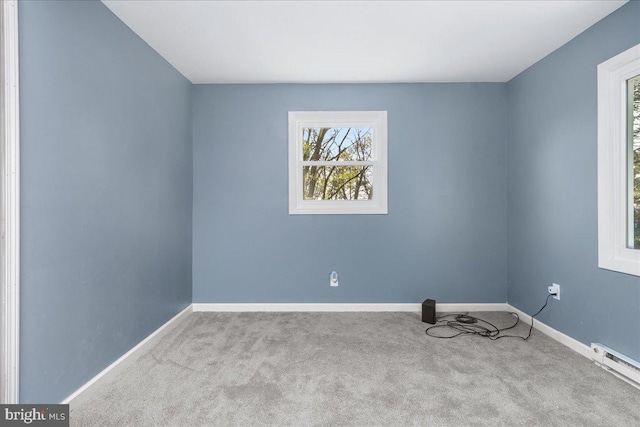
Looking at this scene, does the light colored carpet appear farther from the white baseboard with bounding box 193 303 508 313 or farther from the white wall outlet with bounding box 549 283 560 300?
Answer: the white baseboard with bounding box 193 303 508 313

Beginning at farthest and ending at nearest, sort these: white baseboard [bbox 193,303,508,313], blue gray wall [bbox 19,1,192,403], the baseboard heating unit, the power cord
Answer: white baseboard [bbox 193,303,508,313] < the power cord < the baseboard heating unit < blue gray wall [bbox 19,1,192,403]

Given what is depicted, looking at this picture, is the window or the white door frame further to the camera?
the window

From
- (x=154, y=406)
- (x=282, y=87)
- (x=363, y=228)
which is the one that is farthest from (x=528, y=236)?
(x=154, y=406)

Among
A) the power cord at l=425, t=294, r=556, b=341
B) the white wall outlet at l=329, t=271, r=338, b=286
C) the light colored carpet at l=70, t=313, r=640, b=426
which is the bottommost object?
the light colored carpet at l=70, t=313, r=640, b=426

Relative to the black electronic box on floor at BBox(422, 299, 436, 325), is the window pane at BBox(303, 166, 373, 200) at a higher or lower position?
higher

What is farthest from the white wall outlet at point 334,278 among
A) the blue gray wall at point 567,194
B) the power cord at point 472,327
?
the blue gray wall at point 567,194

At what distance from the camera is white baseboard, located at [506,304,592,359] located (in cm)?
246

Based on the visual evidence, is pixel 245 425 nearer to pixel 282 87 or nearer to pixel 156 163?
pixel 156 163

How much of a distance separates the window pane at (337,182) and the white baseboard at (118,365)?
74.6 inches

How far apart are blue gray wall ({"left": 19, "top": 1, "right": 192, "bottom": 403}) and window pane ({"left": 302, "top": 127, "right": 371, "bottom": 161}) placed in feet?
4.83

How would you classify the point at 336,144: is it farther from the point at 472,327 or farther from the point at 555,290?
the point at 555,290

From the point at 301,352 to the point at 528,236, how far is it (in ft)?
8.12

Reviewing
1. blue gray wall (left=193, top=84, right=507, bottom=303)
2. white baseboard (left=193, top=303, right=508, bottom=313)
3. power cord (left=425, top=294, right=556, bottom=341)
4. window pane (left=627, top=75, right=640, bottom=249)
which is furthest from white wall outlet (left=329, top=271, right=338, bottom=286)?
window pane (left=627, top=75, right=640, bottom=249)

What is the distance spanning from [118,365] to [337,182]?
2572 millimetres
